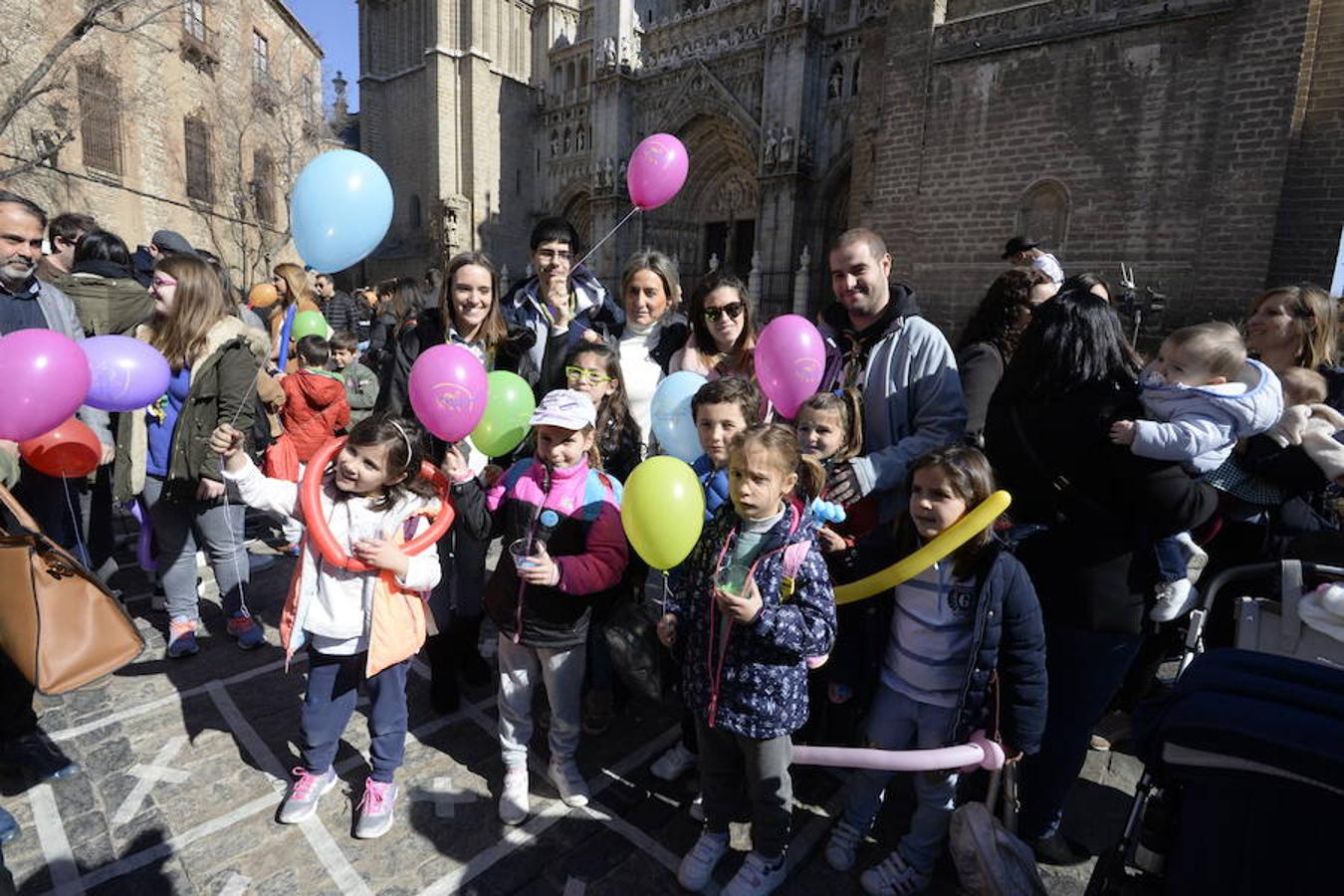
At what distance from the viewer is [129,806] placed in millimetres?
2541

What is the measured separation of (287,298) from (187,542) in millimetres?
2566

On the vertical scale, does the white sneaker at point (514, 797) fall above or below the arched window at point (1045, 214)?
below

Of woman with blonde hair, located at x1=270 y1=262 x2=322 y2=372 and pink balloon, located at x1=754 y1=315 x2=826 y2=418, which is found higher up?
woman with blonde hair, located at x1=270 y1=262 x2=322 y2=372

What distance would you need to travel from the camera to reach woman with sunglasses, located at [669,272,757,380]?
3.22m

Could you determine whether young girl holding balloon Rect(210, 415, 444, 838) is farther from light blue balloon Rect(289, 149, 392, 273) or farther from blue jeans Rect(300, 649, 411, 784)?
light blue balloon Rect(289, 149, 392, 273)

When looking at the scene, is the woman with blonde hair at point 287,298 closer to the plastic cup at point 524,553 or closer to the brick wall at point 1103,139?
the plastic cup at point 524,553

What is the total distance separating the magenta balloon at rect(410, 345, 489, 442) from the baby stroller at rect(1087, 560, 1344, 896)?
87.8 inches

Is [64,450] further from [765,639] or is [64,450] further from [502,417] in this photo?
[765,639]

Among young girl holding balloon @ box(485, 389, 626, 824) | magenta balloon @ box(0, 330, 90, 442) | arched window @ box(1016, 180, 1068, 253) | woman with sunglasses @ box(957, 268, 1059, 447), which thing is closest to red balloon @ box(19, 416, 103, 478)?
magenta balloon @ box(0, 330, 90, 442)

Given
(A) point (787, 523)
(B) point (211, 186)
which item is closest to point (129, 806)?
(A) point (787, 523)

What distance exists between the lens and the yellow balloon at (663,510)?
1999 millimetres

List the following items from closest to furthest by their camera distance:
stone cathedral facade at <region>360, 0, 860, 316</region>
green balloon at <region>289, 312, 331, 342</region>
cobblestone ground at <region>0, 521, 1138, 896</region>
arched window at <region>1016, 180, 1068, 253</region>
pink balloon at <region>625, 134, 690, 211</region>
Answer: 1. cobblestone ground at <region>0, 521, 1138, 896</region>
2. pink balloon at <region>625, 134, 690, 211</region>
3. green balloon at <region>289, 312, 331, 342</region>
4. arched window at <region>1016, 180, 1068, 253</region>
5. stone cathedral facade at <region>360, 0, 860, 316</region>

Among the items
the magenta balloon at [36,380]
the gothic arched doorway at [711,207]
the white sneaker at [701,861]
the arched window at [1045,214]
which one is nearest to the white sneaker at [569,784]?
the white sneaker at [701,861]

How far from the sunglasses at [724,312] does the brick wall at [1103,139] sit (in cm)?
926
